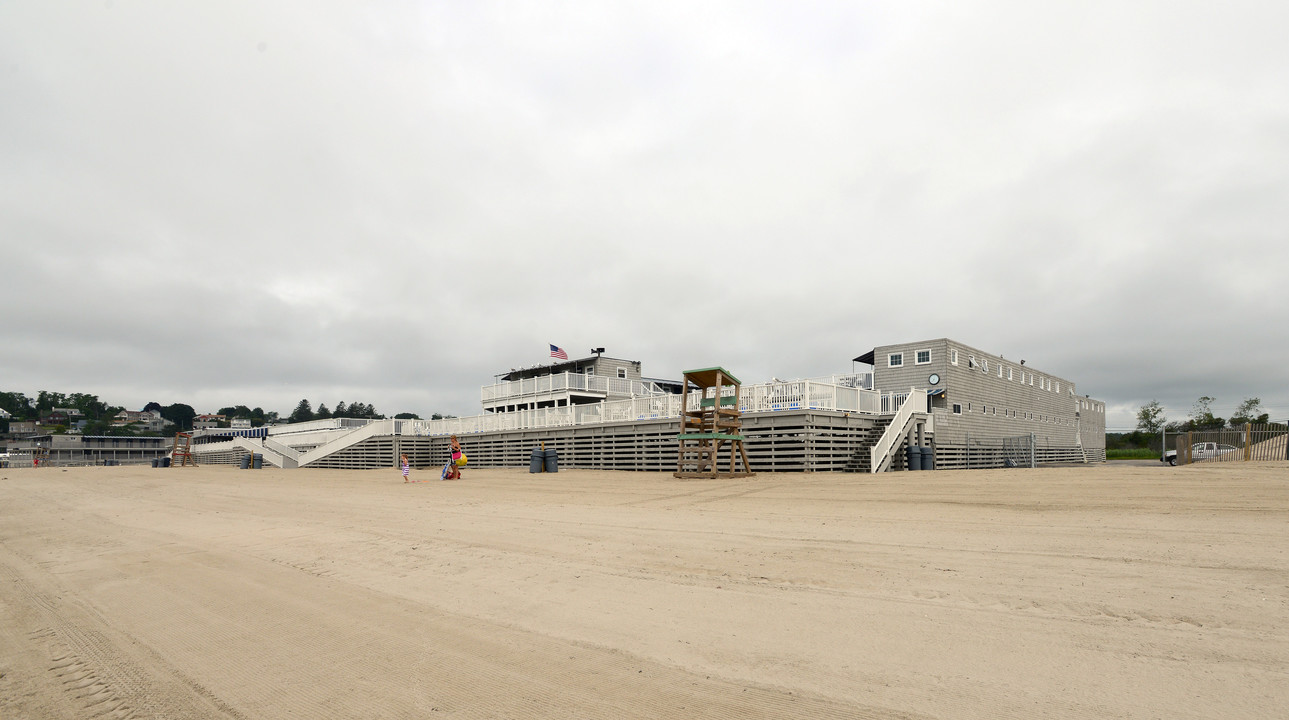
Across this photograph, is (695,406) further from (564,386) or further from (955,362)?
(564,386)

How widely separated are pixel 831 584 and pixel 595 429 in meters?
21.1

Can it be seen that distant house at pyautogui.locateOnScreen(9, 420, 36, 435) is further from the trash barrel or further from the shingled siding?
the trash barrel

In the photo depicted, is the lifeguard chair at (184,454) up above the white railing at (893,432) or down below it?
below

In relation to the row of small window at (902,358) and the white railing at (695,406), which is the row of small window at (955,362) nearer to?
the row of small window at (902,358)

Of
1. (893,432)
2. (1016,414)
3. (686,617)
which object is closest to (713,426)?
(893,432)

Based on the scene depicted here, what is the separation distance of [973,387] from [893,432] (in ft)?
57.8

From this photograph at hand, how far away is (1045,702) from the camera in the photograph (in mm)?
2959

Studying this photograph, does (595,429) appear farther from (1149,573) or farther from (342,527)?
(1149,573)

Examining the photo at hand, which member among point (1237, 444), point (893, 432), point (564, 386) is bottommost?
point (1237, 444)

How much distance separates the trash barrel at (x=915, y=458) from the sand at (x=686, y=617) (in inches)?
462

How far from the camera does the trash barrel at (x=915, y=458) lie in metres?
20.7

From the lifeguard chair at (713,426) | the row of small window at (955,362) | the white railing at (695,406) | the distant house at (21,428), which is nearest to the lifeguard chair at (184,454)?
the white railing at (695,406)

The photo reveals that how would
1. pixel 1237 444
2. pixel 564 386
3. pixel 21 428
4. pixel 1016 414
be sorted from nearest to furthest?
pixel 1237 444
pixel 1016 414
pixel 564 386
pixel 21 428

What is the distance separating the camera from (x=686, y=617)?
4477mm
